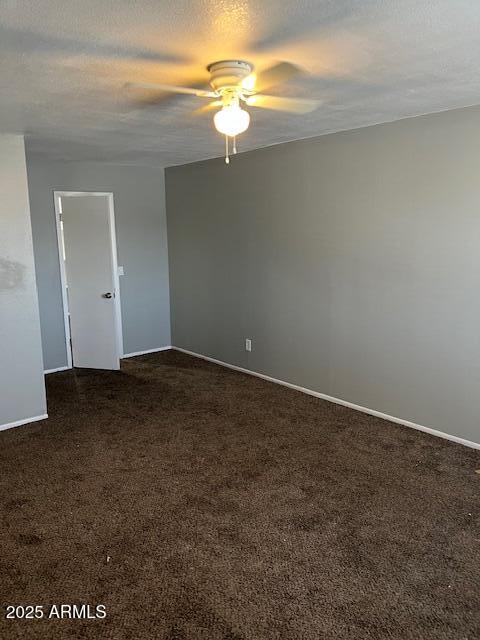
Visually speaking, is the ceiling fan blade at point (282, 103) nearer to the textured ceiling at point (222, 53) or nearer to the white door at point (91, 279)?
the textured ceiling at point (222, 53)

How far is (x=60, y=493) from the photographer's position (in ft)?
9.89

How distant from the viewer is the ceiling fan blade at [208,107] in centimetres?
279

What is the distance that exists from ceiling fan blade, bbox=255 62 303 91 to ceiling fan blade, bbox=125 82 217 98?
24cm

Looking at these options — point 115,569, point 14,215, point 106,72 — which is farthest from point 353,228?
point 115,569

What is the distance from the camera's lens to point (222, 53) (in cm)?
202

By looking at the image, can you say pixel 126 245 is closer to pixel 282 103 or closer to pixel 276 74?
pixel 282 103

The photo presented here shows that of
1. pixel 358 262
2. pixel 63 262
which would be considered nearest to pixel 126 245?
pixel 63 262

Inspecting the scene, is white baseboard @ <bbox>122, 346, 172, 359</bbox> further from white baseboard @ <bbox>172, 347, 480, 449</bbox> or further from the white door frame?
white baseboard @ <bbox>172, 347, 480, 449</bbox>

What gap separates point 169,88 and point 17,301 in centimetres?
223

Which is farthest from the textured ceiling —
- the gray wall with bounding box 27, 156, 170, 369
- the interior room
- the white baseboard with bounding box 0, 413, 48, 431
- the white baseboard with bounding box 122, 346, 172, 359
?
the white baseboard with bounding box 122, 346, 172, 359

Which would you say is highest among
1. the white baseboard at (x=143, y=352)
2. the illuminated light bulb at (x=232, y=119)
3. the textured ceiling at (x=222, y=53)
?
the textured ceiling at (x=222, y=53)

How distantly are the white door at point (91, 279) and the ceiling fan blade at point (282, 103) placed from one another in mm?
3034

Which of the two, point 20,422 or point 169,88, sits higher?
point 169,88

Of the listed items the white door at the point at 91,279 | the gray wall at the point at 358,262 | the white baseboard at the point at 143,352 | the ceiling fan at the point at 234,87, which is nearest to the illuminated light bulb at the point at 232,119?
the ceiling fan at the point at 234,87
